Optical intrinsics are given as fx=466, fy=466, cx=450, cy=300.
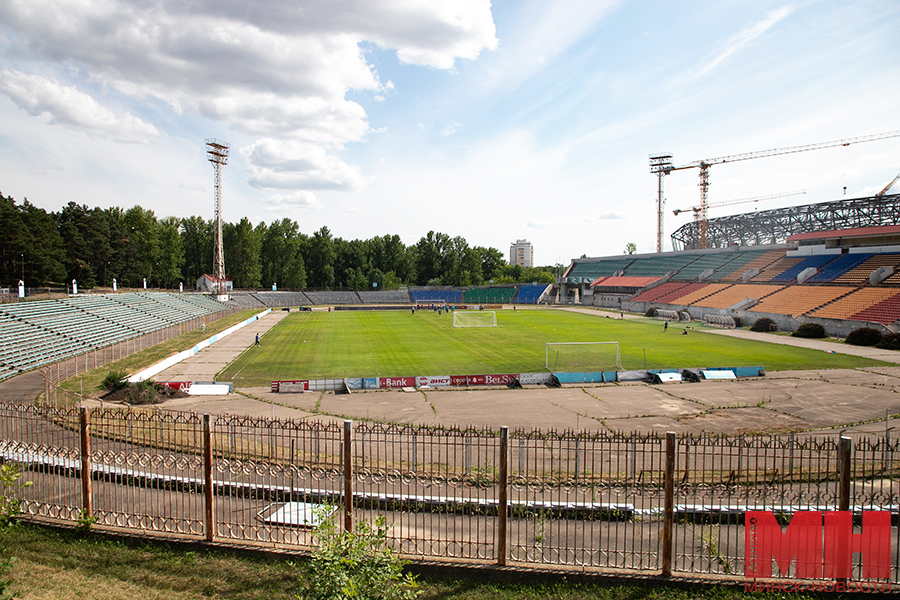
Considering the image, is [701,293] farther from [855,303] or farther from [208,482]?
[208,482]

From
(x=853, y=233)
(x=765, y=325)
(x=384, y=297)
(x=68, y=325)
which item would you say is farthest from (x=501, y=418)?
(x=384, y=297)

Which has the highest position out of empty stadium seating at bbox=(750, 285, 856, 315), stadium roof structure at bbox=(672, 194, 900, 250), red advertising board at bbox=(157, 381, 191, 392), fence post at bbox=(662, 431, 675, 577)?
stadium roof structure at bbox=(672, 194, 900, 250)

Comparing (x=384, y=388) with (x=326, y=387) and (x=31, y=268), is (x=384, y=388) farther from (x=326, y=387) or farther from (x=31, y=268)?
(x=31, y=268)

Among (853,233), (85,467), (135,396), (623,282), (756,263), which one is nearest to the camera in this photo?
(85,467)

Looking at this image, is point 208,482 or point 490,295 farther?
point 490,295

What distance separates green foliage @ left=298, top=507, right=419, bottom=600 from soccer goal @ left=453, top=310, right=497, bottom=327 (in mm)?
49964

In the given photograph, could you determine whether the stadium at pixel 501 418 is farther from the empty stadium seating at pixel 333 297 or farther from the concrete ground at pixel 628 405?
the empty stadium seating at pixel 333 297

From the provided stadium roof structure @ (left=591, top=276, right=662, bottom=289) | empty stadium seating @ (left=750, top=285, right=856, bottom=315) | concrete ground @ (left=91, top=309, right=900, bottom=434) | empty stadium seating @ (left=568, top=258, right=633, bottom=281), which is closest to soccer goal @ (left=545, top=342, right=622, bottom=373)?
concrete ground @ (left=91, top=309, right=900, bottom=434)

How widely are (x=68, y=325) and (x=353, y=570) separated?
38.0 meters

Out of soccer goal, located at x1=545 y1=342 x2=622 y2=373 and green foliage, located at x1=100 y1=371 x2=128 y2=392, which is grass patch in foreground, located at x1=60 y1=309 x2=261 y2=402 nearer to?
green foliage, located at x1=100 y1=371 x2=128 y2=392

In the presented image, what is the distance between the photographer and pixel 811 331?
43.7 meters

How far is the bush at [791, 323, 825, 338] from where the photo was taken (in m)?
43.4

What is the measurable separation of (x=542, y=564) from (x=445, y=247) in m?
129

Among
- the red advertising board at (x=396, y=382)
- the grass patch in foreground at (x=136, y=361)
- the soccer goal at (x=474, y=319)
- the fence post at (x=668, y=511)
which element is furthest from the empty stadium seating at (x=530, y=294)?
the fence post at (x=668, y=511)
